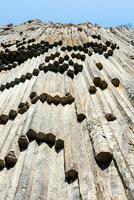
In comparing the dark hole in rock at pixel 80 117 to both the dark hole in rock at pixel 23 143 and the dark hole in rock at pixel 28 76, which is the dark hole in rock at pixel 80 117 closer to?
the dark hole in rock at pixel 23 143

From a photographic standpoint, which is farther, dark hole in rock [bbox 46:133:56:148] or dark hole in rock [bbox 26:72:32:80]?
dark hole in rock [bbox 26:72:32:80]

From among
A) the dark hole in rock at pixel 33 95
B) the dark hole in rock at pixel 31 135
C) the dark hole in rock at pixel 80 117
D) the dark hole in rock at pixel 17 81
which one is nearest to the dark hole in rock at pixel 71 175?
the dark hole in rock at pixel 31 135

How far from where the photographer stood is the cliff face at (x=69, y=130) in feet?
16.8

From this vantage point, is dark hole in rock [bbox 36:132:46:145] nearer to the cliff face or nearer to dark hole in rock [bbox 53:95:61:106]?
the cliff face

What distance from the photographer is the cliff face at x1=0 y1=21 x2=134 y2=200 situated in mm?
5129

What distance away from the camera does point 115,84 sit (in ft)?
30.3

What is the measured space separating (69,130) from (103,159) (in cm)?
143

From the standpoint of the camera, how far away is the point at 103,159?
5594mm

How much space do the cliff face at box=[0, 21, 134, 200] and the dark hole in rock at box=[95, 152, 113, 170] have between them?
0.01 meters

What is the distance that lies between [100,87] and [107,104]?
125 centimetres

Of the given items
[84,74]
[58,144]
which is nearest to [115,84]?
[84,74]

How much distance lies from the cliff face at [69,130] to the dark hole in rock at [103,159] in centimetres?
1

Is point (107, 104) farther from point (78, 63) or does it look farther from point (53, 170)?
point (78, 63)

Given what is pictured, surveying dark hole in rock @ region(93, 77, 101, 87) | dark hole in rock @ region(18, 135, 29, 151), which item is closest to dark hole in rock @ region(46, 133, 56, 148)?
dark hole in rock @ region(18, 135, 29, 151)
